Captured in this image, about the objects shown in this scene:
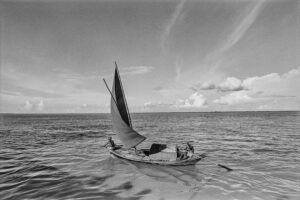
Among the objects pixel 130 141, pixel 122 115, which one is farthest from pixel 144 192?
pixel 122 115

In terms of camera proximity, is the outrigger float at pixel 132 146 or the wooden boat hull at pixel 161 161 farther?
the outrigger float at pixel 132 146

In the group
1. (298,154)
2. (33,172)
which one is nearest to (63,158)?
(33,172)

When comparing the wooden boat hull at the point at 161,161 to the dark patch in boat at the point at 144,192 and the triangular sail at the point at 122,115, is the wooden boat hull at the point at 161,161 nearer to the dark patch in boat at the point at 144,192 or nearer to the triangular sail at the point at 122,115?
the triangular sail at the point at 122,115

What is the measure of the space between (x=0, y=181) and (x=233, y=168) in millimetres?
22530

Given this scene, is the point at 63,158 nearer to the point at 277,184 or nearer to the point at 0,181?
the point at 0,181

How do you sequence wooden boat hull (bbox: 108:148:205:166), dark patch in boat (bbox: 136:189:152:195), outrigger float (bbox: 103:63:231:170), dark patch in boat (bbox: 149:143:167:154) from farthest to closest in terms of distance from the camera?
dark patch in boat (bbox: 149:143:167:154) → outrigger float (bbox: 103:63:231:170) → wooden boat hull (bbox: 108:148:205:166) → dark patch in boat (bbox: 136:189:152:195)

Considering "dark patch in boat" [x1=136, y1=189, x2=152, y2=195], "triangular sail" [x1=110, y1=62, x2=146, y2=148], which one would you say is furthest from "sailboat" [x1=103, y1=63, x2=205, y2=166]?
"dark patch in boat" [x1=136, y1=189, x2=152, y2=195]

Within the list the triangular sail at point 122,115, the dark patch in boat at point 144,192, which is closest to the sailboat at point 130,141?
the triangular sail at point 122,115

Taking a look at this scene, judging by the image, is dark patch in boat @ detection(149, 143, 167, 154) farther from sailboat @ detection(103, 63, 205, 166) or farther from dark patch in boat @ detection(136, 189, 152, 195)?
dark patch in boat @ detection(136, 189, 152, 195)

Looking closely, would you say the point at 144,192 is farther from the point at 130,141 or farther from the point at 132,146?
the point at 130,141

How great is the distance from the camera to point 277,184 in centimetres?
1473

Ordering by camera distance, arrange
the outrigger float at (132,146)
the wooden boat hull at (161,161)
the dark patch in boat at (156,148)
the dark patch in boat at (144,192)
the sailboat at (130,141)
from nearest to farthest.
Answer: the dark patch in boat at (144,192), the wooden boat hull at (161,161), the outrigger float at (132,146), the sailboat at (130,141), the dark patch in boat at (156,148)

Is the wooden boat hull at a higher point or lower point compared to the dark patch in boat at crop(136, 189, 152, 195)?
higher

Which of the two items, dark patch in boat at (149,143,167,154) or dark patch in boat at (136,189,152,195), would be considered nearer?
dark patch in boat at (136,189,152,195)
